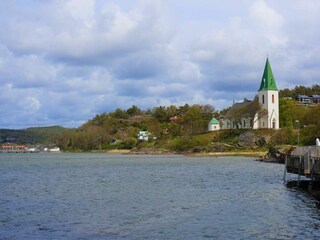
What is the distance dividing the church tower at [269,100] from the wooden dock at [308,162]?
102466 millimetres

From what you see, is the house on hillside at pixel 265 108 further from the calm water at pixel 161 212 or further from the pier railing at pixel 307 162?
the calm water at pixel 161 212

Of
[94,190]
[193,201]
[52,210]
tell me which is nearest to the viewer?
[52,210]

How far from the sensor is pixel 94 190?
44000 mm

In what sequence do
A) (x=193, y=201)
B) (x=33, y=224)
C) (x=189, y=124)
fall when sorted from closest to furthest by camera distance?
(x=33, y=224), (x=193, y=201), (x=189, y=124)

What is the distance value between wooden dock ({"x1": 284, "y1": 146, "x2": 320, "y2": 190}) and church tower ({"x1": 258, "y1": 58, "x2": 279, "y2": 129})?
102m

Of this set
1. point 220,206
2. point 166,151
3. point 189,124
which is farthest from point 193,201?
point 189,124

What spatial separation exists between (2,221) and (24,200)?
10.1 m

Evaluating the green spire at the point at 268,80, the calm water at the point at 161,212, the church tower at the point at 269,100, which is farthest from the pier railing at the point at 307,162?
the green spire at the point at 268,80

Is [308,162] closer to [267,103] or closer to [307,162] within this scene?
[307,162]

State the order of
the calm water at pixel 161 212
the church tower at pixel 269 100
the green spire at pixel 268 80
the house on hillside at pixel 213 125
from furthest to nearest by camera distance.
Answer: the house on hillside at pixel 213 125 → the green spire at pixel 268 80 → the church tower at pixel 269 100 → the calm water at pixel 161 212

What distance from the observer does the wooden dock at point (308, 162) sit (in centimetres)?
3794

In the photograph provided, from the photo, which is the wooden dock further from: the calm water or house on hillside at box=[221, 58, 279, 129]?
house on hillside at box=[221, 58, 279, 129]

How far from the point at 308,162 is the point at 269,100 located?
11053cm

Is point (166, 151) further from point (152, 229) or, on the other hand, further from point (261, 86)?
point (152, 229)
